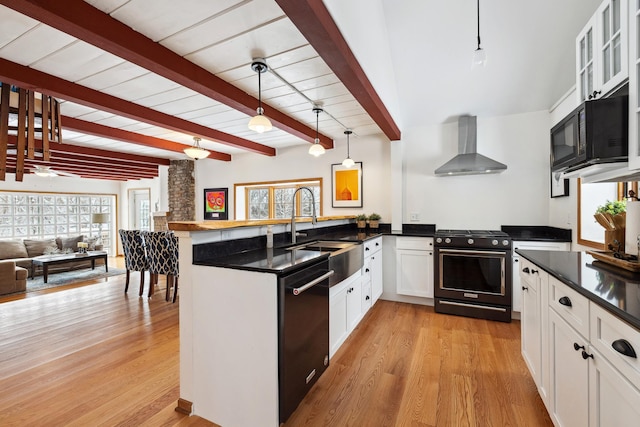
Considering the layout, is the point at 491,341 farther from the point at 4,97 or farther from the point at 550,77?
the point at 4,97

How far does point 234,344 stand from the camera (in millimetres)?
1604

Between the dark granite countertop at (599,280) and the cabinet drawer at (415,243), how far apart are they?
170 cm

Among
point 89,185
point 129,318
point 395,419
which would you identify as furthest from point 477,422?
point 89,185

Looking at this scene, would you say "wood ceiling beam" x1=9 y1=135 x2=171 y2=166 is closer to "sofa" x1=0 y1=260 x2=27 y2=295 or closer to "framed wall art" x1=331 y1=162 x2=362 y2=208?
"sofa" x1=0 y1=260 x2=27 y2=295

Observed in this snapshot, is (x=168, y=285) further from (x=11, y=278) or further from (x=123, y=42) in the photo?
(x=123, y=42)

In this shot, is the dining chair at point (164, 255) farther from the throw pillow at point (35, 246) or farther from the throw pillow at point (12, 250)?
the throw pillow at point (35, 246)

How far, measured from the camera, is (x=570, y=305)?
126cm

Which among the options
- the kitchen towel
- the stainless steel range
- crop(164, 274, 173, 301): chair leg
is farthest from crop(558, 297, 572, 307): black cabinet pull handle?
crop(164, 274, 173, 301): chair leg

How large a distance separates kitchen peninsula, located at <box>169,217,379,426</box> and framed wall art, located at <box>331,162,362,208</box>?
9.34 feet

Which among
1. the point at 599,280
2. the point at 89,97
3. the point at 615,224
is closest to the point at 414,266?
the point at 615,224

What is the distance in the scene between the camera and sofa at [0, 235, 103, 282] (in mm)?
5652

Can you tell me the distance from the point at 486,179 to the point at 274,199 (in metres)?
3.60

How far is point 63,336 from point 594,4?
18.9ft

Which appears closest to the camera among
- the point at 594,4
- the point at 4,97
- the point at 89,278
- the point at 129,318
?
the point at 594,4
